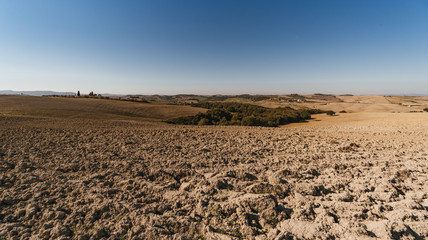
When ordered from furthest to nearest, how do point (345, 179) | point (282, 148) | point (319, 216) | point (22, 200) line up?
point (282, 148), point (345, 179), point (22, 200), point (319, 216)

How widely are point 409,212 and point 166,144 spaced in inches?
324

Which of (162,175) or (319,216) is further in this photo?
(162,175)

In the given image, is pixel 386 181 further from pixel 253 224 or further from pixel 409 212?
pixel 253 224

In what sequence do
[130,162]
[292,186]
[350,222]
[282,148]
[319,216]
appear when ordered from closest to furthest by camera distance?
1. [350,222]
2. [319,216]
3. [292,186]
4. [130,162]
5. [282,148]

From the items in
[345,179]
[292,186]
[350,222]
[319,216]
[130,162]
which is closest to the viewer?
[350,222]

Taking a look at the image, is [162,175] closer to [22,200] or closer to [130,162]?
[130,162]

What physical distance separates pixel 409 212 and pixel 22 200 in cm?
Result: 805

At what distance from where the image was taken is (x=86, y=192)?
13.0 ft

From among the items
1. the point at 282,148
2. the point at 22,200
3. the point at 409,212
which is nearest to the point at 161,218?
the point at 22,200

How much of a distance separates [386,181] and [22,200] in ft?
29.5

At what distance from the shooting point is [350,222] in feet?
9.56

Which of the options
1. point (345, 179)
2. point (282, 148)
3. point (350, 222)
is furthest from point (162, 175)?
point (282, 148)

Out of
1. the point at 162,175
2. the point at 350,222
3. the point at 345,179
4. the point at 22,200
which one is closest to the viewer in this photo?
the point at 350,222

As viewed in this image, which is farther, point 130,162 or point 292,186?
point 130,162
